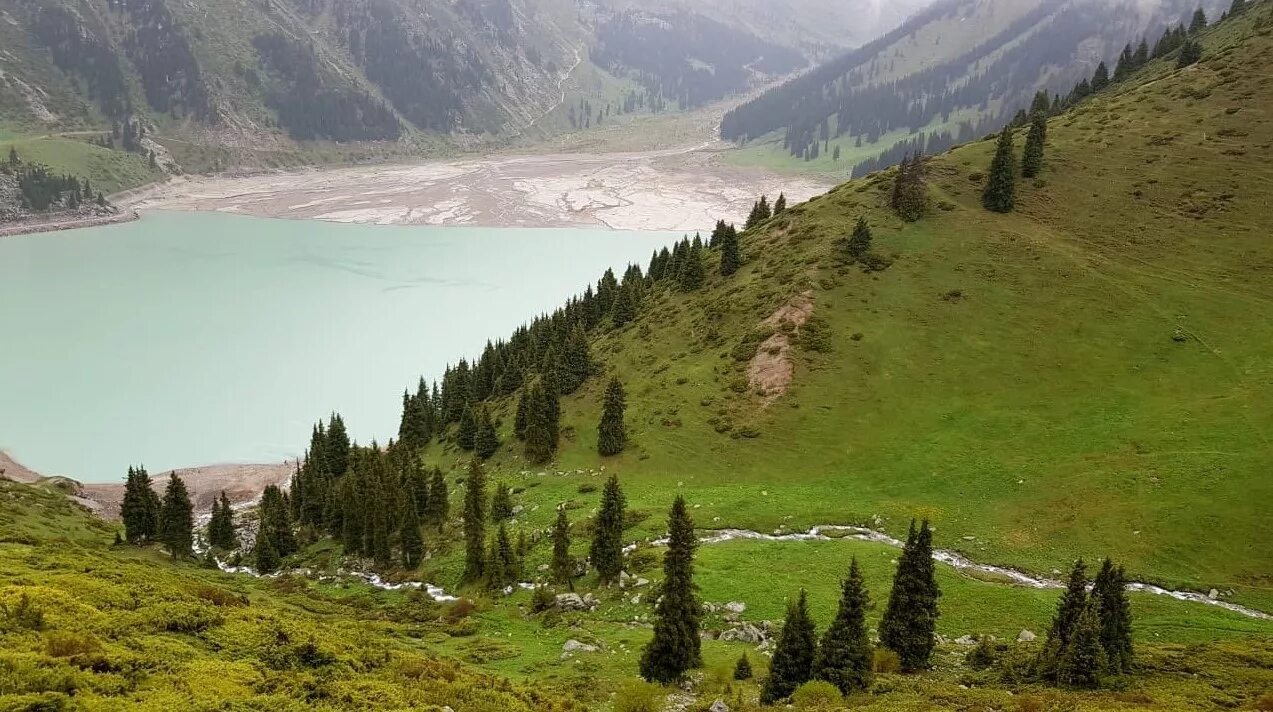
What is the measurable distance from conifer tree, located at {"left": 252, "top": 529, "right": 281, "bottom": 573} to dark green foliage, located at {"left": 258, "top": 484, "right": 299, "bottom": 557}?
0.94 metres

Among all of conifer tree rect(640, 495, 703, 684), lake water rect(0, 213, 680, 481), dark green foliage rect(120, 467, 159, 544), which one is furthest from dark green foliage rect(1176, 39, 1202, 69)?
dark green foliage rect(120, 467, 159, 544)

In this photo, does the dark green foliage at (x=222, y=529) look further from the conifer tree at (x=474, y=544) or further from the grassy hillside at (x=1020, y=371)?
the conifer tree at (x=474, y=544)

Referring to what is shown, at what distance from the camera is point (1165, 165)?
74125 mm

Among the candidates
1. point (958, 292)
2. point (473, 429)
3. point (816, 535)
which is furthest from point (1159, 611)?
point (473, 429)

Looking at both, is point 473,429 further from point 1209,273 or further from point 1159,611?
point 1209,273

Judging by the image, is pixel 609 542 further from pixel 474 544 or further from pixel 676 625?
pixel 676 625

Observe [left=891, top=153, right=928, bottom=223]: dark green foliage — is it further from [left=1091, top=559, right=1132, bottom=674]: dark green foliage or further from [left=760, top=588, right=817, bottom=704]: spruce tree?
[left=760, top=588, right=817, bottom=704]: spruce tree

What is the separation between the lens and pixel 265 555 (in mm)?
58375

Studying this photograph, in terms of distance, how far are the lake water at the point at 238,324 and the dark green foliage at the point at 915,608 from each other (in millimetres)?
75120

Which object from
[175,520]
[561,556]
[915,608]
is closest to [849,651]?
[915,608]

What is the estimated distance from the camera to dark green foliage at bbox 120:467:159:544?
181 ft

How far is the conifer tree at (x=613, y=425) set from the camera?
61750 mm

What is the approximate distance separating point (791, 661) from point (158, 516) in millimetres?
52154

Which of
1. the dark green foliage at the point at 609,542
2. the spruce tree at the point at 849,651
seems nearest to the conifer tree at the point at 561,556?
the dark green foliage at the point at 609,542
